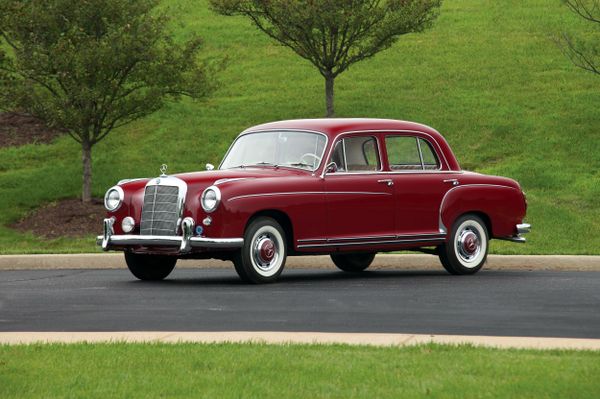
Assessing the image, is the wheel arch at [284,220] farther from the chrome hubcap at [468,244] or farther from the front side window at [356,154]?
the chrome hubcap at [468,244]

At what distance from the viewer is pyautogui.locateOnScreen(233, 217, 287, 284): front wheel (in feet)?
48.5

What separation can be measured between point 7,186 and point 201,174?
17.3 metres

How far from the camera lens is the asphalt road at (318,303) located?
11.2 metres

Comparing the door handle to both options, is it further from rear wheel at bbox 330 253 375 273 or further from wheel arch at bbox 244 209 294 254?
rear wheel at bbox 330 253 375 273

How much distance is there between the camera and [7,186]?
1233 inches

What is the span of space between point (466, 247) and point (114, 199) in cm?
478

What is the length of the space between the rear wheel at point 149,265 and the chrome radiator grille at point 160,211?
0.98 metres

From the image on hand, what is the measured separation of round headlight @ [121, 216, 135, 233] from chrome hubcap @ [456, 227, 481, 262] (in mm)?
4422

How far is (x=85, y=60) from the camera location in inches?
1097

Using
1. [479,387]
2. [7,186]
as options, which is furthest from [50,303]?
[7,186]

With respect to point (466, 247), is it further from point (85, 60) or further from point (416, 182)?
point (85, 60)

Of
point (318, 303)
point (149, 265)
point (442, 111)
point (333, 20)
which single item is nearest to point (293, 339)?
point (318, 303)

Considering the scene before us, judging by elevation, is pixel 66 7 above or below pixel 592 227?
above

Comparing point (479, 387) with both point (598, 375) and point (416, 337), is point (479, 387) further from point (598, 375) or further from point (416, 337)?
point (416, 337)
